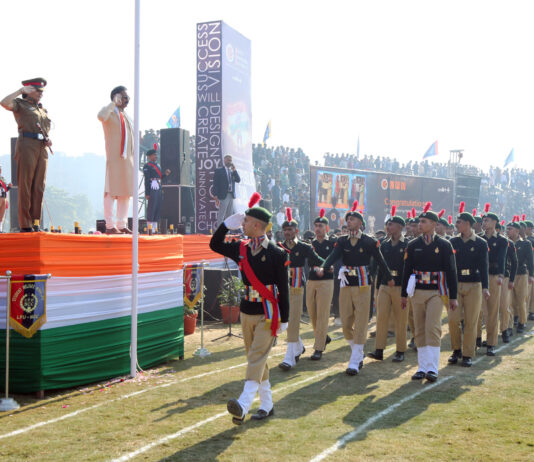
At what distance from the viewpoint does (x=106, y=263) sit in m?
7.79

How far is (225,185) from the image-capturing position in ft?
61.2

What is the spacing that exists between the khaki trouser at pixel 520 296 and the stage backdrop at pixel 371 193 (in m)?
13.5

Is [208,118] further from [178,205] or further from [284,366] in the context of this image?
[284,366]

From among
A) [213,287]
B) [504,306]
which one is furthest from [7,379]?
[504,306]

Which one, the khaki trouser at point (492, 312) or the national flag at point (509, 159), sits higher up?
the national flag at point (509, 159)

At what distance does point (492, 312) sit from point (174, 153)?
11.9 m

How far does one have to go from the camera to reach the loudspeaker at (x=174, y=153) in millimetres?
19156

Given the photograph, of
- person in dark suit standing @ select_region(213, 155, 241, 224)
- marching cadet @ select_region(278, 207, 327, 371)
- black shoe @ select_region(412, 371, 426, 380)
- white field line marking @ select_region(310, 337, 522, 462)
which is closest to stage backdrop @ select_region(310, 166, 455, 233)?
person in dark suit standing @ select_region(213, 155, 241, 224)

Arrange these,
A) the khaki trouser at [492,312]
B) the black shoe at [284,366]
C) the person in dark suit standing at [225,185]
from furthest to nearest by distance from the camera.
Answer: the person in dark suit standing at [225,185] < the khaki trouser at [492,312] < the black shoe at [284,366]

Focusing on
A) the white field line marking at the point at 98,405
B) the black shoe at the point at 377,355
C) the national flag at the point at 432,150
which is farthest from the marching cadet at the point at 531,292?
the national flag at the point at 432,150

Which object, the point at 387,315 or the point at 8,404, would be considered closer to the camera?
the point at 8,404

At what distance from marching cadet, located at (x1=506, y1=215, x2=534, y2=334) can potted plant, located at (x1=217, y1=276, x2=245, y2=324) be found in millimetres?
6038

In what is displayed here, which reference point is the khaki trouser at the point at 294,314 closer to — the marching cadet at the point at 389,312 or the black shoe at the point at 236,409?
the marching cadet at the point at 389,312

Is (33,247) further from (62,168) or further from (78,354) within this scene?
(62,168)
